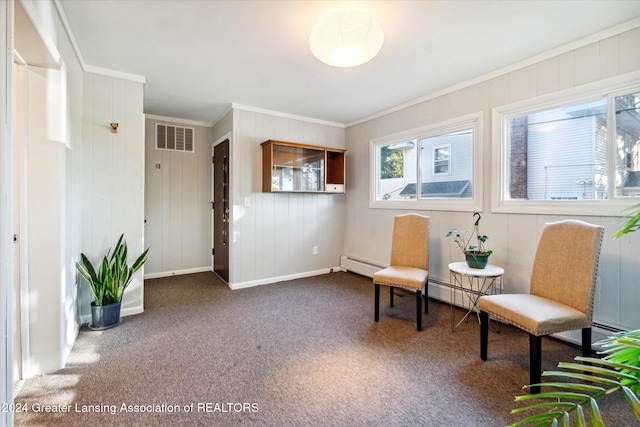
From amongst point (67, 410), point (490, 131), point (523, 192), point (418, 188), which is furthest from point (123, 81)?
point (523, 192)

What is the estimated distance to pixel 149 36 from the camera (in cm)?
234

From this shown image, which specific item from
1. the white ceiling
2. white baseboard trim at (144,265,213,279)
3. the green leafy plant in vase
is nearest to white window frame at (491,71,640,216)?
the green leafy plant in vase

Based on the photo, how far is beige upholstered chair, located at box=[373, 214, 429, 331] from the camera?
9.35ft

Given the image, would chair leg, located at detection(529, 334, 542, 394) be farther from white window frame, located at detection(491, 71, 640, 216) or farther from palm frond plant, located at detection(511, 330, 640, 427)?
white window frame, located at detection(491, 71, 640, 216)

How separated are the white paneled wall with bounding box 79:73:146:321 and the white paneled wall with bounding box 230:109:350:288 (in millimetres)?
1126

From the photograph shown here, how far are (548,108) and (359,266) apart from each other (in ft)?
9.70

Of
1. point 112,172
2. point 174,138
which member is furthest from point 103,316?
point 174,138

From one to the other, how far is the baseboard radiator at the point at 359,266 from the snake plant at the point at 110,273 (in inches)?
113

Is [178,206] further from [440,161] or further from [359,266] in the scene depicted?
[440,161]

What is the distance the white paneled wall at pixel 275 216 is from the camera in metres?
3.97

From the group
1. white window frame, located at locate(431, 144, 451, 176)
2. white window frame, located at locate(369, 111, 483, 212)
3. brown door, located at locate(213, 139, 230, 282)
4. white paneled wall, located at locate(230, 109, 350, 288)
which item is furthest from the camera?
brown door, located at locate(213, 139, 230, 282)

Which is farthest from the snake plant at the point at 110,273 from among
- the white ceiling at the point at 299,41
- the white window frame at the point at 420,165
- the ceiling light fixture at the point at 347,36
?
the white window frame at the point at 420,165

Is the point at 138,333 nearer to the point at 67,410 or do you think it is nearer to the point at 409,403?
the point at 67,410

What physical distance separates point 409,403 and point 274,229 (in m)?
2.90
